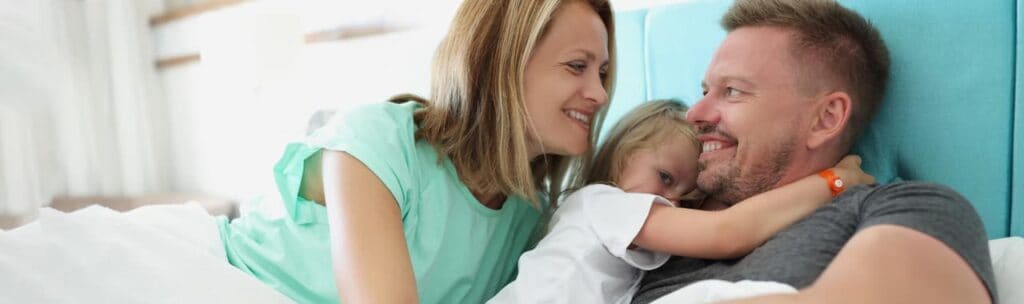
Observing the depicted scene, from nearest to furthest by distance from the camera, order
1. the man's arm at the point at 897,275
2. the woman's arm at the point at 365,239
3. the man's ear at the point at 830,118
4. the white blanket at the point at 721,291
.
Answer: the man's arm at the point at 897,275
the white blanket at the point at 721,291
the woman's arm at the point at 365,239
the man's ear at the point at 830,118

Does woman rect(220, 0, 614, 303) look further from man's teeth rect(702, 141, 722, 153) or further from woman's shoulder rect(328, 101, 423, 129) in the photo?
man's teeth rect(702, 141, 722, 153)

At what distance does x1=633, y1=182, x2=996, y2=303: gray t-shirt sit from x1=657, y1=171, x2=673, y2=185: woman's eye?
21cm

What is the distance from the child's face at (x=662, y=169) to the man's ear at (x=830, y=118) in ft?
0.70

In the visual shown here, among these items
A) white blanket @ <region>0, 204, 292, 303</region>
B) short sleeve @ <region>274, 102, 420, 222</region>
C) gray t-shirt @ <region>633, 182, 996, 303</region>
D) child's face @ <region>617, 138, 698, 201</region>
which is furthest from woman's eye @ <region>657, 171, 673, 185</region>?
white blanket @ <region>0, 204, 292, 303</region>

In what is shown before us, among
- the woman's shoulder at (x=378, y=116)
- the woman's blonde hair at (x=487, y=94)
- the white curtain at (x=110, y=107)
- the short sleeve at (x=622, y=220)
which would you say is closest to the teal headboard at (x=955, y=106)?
the short sleeve at (x=622, y=220)

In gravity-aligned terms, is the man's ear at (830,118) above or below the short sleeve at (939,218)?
above

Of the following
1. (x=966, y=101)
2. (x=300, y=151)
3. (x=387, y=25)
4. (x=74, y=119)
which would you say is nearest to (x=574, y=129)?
(x=300, y=151)

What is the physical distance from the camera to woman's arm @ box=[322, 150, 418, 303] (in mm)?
1074

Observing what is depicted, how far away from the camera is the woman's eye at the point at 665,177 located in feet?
4.39

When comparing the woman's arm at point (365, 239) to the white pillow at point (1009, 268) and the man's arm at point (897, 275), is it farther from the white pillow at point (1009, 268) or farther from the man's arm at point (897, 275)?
the white pillow at point (1009, 268)

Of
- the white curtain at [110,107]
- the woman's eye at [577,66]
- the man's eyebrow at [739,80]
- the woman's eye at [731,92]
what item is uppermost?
the woman's eye at [577,66]

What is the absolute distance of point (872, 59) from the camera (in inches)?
48.8

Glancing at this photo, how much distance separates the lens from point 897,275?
2.64ft

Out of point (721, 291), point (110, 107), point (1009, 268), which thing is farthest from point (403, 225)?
point (110, 107)
